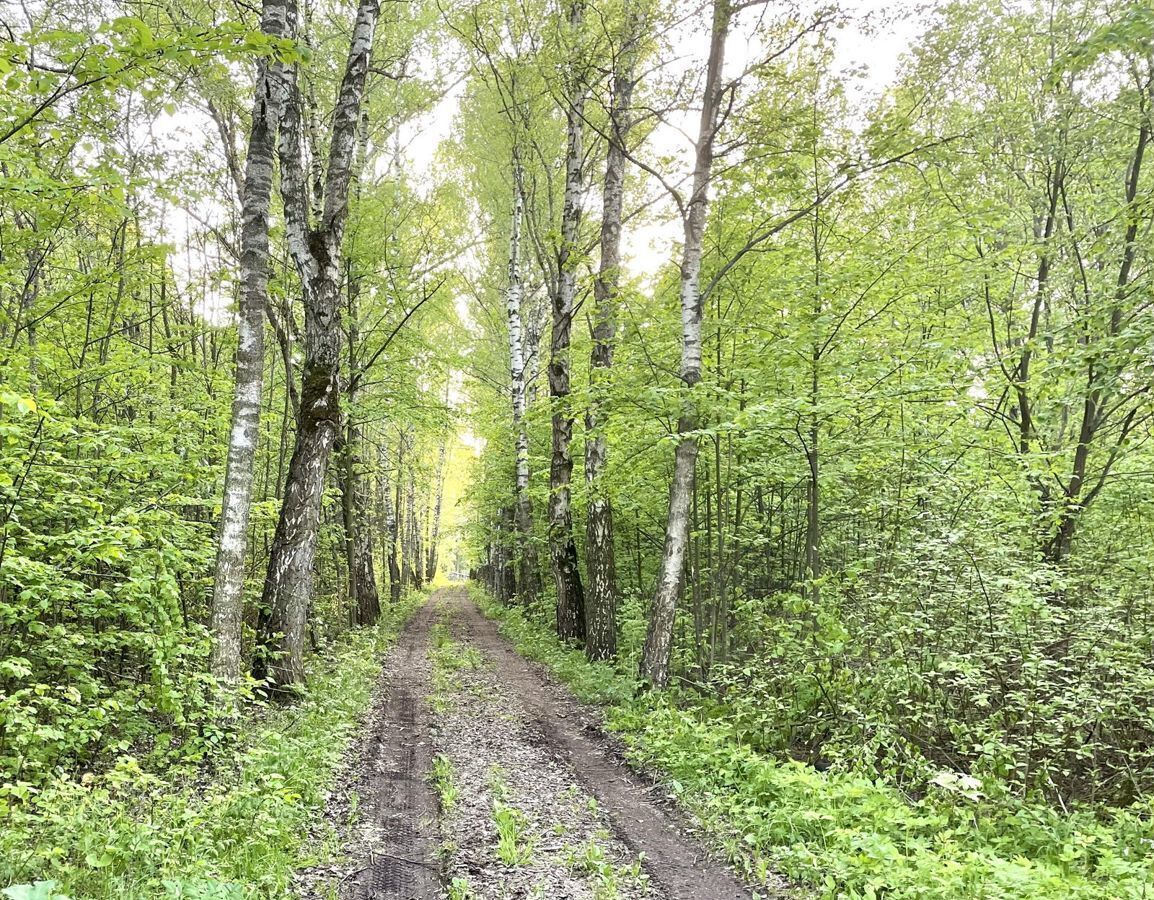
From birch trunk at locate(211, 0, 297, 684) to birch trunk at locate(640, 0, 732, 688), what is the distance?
5.23m

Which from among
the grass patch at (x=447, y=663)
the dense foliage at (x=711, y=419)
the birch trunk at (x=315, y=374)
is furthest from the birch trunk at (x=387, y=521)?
the birch trunk at (x=315, y=374)

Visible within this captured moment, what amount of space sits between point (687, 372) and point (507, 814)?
5708 mm

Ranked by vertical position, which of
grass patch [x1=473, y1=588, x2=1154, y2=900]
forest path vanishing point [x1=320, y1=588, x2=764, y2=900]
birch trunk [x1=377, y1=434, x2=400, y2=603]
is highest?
birch trunk [x1=377, y1=434, x2=400, y2=603]

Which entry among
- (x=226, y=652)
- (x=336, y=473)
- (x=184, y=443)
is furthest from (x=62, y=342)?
(x=336, y=473)

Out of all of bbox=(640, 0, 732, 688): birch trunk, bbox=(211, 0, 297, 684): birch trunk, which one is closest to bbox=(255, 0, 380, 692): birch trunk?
bbox=(211, 0, 297, 684): birch trunk

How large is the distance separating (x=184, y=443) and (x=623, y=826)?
7853 millimetres

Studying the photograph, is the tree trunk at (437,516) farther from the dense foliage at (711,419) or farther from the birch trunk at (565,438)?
the dense foliage at (711,419)

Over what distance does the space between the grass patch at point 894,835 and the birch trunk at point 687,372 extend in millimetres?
2164

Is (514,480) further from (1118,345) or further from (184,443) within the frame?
(1118,345)

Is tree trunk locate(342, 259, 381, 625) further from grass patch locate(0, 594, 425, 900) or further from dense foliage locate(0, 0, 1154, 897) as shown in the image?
grass patch locate(0, 594, 425, 900)

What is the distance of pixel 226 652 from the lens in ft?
21.5

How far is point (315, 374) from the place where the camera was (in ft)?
28.1

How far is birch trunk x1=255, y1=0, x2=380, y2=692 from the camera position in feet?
27.2

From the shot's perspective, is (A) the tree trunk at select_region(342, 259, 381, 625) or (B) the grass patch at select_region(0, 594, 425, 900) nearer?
(B) the grass patch at select_region(0, 594, 425, 900)
